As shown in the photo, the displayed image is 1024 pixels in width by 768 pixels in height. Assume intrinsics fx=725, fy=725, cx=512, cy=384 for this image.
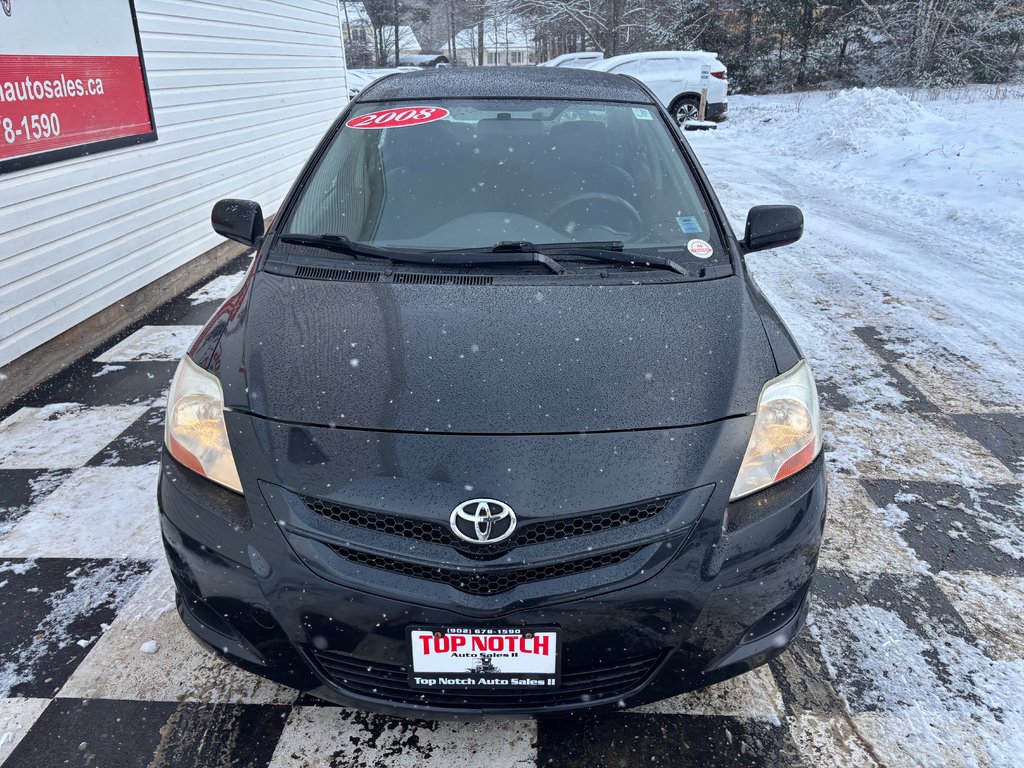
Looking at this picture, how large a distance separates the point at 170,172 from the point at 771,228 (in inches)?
189

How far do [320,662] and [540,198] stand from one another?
5.71 ft

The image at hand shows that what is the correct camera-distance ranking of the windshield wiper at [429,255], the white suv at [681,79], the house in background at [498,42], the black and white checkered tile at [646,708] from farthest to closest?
the house in background at [498,42] → the white suv at [681,79] → the windshield wiper at [429,255] → the black and white checkered tile at [646,708]

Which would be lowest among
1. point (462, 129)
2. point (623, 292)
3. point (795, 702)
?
point (795, 702)

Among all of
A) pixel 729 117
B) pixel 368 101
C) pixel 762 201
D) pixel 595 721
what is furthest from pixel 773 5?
pixel 595 721

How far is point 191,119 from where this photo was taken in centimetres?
598

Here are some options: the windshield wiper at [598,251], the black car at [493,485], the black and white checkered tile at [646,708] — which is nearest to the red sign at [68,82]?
the black and white checkered tile at [646,708]

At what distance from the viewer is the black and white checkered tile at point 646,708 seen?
1.85 meters

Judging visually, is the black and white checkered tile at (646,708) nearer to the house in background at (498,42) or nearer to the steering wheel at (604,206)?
the steering wheel at (604,206)

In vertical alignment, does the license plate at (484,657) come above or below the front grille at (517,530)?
below

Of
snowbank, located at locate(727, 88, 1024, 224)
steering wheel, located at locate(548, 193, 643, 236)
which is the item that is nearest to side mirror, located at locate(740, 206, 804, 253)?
steering wheel, located at locate(548, 193, 643, 236)

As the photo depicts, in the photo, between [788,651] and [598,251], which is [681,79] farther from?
[788,651]

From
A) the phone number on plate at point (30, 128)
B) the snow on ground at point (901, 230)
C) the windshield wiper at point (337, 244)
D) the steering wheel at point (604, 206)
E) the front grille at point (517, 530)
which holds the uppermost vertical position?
the phone number on plate at point (30, 128)

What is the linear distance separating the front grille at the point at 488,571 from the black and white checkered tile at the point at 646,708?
23.0 inches

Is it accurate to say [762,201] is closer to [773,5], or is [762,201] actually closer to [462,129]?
[462,129]
